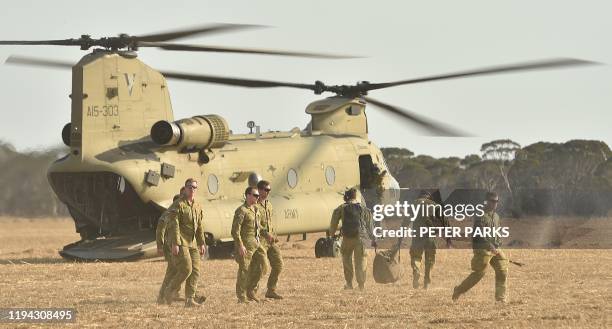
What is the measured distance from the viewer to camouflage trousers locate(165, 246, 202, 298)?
17469 millimetres

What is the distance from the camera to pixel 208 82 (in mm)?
28656

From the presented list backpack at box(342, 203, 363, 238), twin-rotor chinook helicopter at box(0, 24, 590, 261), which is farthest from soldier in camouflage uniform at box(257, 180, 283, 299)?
twin-rotor chinook helicopter at box(0, 24, 590, 261)

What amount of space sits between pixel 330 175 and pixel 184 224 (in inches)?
561

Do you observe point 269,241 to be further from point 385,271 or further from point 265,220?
point 385,271

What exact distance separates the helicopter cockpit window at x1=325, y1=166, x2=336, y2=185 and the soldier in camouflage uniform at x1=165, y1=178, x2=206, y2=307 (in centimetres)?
1388

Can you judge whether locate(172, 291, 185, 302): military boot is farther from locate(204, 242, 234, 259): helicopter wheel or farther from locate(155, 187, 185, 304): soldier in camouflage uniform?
locate(204, 242, 234, 259): helicopter wheel

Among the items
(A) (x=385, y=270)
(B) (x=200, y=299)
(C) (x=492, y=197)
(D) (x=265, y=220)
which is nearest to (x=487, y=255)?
(C) (x=492, y=197)

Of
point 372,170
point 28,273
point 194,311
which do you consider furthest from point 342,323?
point 372,170

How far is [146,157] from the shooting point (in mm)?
Answer: 26984

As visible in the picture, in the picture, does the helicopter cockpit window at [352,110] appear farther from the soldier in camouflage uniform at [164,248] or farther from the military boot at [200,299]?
the military boot at [200,299]

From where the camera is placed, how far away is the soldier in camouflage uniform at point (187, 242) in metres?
17.5

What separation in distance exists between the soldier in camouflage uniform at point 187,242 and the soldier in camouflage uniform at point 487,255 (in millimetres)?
3990

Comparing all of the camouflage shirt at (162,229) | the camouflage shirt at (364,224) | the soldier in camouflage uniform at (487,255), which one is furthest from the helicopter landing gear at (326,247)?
the camouflage shirt at (162,229)

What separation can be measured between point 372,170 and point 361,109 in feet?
6.13
